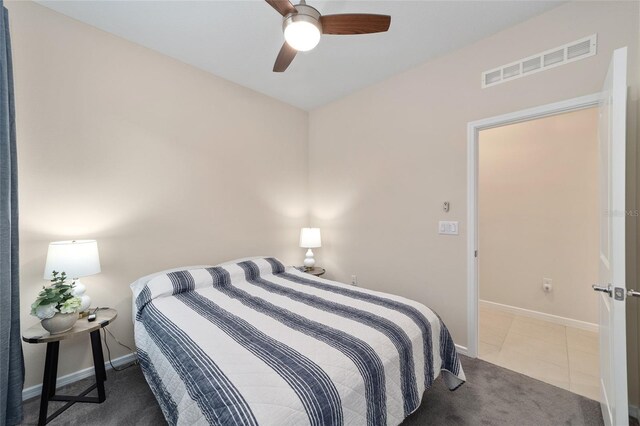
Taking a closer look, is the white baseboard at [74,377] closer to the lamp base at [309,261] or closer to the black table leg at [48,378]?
the black table leg at [48,378]

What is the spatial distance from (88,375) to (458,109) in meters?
3.76

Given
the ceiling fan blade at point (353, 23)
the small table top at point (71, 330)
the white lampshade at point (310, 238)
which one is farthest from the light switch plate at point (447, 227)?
the small table top at point (71, 330)

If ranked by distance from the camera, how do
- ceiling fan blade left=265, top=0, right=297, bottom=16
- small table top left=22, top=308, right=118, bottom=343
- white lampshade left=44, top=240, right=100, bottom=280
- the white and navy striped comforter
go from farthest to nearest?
white lampshade left=44, top=240, right=100, bottom=280, small table top left=22, top=308, right=118, bottom=343, ceiling fan blade left=265, top=0, right=297, bottom=16, the white and navy striped comforter

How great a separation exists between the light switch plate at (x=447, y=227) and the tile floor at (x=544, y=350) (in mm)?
1126

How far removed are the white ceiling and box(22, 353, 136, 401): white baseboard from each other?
270 cm

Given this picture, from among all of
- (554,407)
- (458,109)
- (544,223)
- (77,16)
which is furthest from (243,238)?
(544,223)

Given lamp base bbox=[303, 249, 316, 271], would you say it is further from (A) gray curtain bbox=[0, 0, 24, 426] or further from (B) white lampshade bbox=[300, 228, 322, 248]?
(A) gray curtain bbox=[0, 0, 24, 426]

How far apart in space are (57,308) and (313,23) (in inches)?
88.8

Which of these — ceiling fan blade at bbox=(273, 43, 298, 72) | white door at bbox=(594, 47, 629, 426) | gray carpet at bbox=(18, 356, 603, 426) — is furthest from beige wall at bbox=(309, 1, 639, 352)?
ceiling fan blade at bbox=(273, 43, 298, 72)

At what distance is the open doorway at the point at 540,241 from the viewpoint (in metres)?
2.75

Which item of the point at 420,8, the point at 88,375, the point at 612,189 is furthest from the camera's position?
the point at 88,375

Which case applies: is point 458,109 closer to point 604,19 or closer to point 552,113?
point 552,113

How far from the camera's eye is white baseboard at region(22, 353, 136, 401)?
186cm

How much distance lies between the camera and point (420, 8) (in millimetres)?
1957
